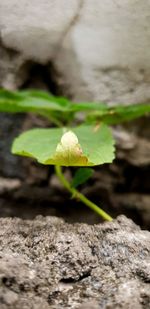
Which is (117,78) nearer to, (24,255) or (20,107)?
(20,107)

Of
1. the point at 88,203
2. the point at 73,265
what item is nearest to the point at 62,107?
the point at 88,203

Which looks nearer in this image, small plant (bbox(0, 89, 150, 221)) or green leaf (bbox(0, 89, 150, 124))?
small plant (bbox(0, 89, 150, 221))

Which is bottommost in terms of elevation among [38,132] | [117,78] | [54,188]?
[54,188]

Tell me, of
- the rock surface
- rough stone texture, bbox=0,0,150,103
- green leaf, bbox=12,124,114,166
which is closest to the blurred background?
rough stone texture, bbox=0,0,150,103

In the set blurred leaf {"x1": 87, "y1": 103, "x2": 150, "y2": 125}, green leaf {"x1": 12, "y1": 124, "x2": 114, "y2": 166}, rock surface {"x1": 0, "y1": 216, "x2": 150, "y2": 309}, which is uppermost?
blurred leaf {"x1": 87, "y1": 103, "x2": 150, "y2": 125}

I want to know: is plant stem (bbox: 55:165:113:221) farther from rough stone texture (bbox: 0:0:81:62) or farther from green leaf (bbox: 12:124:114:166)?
rough stone texture (bbox: 0:0:81:62)

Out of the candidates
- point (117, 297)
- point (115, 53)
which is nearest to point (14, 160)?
point (115, 53)

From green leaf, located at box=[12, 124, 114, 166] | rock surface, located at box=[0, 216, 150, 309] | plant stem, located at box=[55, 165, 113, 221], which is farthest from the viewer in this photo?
plant stem, located at box=[55, 165, 113, 221]
